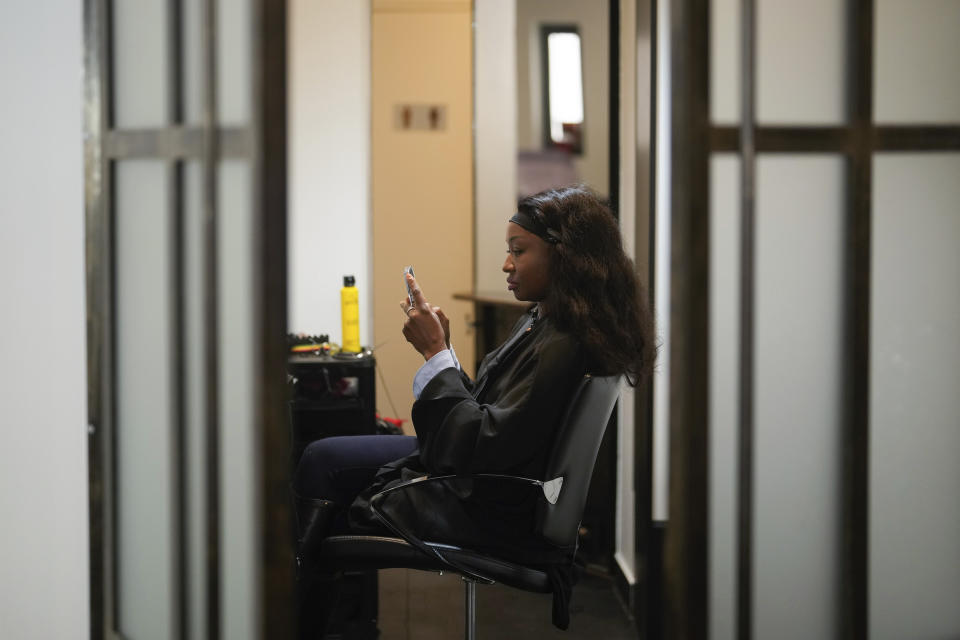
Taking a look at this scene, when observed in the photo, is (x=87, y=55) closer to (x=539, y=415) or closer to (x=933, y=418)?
(x=539, y=415)

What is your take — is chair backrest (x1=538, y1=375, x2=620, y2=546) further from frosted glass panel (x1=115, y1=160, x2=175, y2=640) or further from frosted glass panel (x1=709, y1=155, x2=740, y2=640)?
frosted glass panel (x1=115, y1=160, x2=175, y2=640)

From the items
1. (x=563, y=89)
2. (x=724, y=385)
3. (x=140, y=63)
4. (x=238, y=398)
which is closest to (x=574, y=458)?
(x=724, y=385)

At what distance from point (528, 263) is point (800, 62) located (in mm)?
951

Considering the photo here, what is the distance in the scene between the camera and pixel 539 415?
2.01 m

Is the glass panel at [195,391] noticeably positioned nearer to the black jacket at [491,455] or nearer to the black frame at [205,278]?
the black frame at [205,278]

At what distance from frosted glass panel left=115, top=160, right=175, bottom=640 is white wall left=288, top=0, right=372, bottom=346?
5.96 feet

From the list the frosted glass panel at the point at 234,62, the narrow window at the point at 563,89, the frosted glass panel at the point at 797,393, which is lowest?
the frosted glass panel at the point at 797,393

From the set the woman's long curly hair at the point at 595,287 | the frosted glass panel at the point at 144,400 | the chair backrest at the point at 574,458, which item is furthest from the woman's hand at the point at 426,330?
the frosted glass panel at the point at 144,400

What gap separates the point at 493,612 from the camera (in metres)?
2.98

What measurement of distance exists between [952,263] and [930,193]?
115 millimetres

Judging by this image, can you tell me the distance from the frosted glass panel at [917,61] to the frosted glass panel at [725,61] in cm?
23

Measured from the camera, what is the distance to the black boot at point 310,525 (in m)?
2.05

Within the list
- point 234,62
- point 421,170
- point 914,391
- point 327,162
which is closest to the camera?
point 234,62

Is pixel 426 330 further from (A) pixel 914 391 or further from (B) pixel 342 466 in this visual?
(A) pixel 914 391
